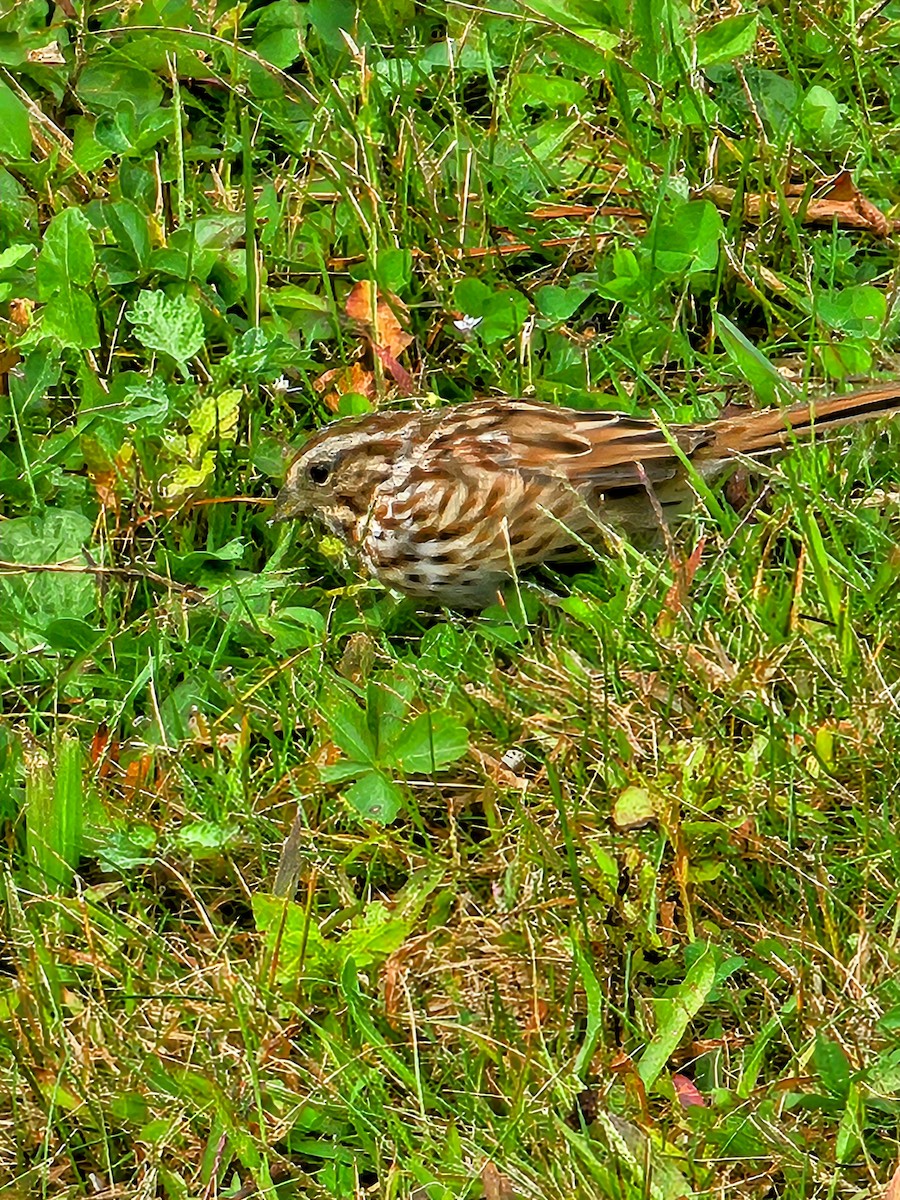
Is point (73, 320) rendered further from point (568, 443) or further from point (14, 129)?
point (568, 443)

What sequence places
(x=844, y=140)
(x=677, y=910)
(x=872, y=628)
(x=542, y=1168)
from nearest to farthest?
1. (x=542, y=1168)
2. (x=677, y=910)
3. (x=872, y=628)
4. (x=844, y=140)

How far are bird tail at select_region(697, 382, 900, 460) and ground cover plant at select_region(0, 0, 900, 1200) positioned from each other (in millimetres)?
84

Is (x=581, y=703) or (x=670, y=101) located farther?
(x=670, y=101)

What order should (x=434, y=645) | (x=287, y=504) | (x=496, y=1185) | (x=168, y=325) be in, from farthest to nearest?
(x=168, y=325), (x=287, y=504), (x=434, y=645), (x=496, y=1185)

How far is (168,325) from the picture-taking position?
5.47 m

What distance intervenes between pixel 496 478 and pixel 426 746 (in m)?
0.90

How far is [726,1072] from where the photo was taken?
13.5 feet

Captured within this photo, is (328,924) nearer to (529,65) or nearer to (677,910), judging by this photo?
(677,910)

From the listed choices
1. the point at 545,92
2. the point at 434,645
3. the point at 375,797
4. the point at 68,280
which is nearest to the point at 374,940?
the point at 375,797

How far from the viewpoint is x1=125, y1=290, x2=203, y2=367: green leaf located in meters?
5.46

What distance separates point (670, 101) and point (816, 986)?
9.90 ft

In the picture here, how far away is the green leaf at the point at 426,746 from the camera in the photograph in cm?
455

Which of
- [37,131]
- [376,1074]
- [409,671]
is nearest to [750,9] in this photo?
[37,131]

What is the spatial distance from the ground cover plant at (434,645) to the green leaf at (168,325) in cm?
1
